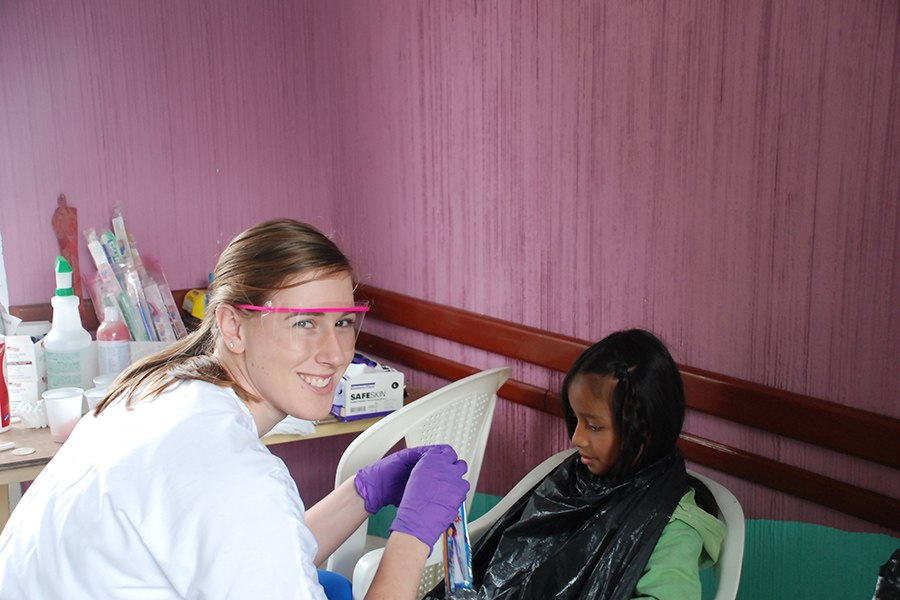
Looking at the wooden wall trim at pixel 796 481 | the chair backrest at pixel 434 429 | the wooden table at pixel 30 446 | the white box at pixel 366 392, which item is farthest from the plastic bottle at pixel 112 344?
the wooden wall trim at pixel 796 481

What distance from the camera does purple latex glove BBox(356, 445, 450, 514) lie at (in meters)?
1.58

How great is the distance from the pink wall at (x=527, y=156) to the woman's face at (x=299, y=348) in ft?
2.79

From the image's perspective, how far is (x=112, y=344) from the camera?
7.39ft

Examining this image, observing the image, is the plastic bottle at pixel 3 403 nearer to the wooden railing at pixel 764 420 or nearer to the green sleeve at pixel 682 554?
the wooden railing at pixel 764 420

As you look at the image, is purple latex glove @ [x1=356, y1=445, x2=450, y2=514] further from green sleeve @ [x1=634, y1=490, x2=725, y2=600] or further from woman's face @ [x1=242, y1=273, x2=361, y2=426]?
green sleeve @ [x1=634, y1=490, x2=725, y2=600]

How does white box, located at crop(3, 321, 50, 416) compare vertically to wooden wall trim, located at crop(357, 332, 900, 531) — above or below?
above

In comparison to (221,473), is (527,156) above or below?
above

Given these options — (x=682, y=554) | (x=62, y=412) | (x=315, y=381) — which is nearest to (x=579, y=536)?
(x=682, y=554)

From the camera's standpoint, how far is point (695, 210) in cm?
179

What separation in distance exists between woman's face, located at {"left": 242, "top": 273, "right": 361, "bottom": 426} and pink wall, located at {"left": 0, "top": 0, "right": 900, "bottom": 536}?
850 millimetres

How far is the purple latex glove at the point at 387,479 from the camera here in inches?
62.1

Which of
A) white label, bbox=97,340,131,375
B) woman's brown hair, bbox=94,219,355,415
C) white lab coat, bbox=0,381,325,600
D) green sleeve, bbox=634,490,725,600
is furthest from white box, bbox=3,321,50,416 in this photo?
green sleeve, bbox=634,490,725,600

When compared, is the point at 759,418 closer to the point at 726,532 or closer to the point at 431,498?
the point at 726,532

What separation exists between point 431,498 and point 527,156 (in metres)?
1.06
